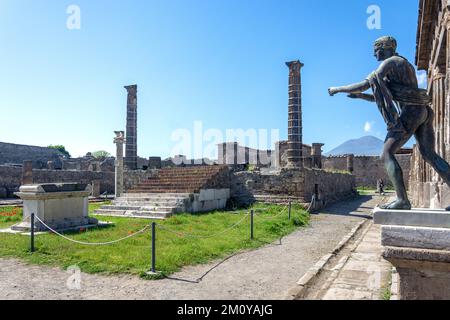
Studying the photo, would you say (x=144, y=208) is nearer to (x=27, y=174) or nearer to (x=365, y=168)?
(x=27, y=174)

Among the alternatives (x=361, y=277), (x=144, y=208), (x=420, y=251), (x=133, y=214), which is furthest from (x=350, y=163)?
(x=420, y=251)

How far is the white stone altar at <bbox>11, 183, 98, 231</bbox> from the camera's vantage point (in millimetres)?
8648

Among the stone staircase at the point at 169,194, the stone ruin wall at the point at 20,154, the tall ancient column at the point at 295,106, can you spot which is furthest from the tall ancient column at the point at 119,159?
the stone ruin wall at the point at 20,154

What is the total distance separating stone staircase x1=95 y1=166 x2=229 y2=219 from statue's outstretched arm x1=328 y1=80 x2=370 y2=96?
8445 mm

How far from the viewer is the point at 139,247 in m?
6.80

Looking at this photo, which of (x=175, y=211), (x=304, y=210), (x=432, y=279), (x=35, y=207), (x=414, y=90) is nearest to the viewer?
(x=432, y=279)

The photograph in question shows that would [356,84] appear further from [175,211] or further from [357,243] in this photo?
[175,211]

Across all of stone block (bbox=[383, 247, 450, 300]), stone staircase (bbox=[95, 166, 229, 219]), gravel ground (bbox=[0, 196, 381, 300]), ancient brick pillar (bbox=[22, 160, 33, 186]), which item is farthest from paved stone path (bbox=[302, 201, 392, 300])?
ancient brick pillar (bbox=[22, 160, 33, 186])

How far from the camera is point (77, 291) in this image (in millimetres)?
4559

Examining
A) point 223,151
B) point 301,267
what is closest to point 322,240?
point 301,267

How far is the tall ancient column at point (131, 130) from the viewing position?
1980cm

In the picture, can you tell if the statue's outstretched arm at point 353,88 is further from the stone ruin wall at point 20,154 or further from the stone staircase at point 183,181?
the stone ruin wall at point 20,154

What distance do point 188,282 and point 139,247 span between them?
7.19 feet
